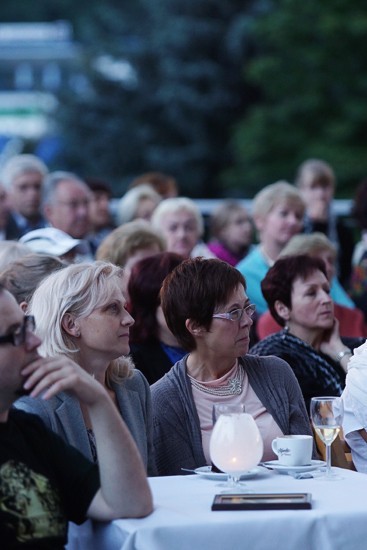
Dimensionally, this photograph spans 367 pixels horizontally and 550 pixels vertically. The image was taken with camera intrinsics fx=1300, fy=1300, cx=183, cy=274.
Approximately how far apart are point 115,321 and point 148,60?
24.0 m

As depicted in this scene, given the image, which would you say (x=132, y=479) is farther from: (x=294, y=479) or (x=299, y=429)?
(x=299, y=429)

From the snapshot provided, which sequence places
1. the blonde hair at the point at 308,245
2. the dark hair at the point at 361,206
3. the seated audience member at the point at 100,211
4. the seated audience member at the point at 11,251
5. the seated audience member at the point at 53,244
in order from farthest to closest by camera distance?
the seated audience member at the point at 100,211 → the dark hair at the point at 361,206 → the blonde hair at the point at 308,245 → the seated audience member at the point at 53,244 → the seated audience member at the point at 11,251

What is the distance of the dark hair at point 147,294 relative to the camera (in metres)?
6.13

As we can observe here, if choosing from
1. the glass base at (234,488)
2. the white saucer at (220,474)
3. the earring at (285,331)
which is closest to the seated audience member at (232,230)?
the earring at (285,331)

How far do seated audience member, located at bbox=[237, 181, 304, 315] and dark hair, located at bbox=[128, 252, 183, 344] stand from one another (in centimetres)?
205

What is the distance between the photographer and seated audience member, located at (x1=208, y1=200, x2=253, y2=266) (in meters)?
11.1

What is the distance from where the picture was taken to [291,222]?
874 cm

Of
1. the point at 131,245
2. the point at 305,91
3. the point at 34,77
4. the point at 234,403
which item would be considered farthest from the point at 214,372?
the point at 34,77

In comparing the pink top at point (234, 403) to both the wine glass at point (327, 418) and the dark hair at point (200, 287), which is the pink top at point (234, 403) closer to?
the dark hair at point (200, 287)

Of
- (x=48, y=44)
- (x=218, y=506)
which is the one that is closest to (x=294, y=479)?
(x=218, y=506)

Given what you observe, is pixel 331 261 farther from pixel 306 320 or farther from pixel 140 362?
pixel 140 362

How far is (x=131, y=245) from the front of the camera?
24.2 feet

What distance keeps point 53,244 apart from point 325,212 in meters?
3.44

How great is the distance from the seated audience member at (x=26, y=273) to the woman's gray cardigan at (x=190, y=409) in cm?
90
